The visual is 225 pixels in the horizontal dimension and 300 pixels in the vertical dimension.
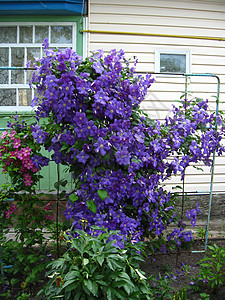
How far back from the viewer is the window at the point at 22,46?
14.3 ft

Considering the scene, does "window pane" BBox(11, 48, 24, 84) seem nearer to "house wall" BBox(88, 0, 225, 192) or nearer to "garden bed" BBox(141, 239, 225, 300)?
"house wall" BBox(88, 0, 225, 192)

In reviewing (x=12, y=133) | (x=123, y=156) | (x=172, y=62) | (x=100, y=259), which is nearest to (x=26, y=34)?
(x=172, y=62)

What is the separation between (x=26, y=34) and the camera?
14.4 ft

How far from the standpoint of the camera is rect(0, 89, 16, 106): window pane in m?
4.38

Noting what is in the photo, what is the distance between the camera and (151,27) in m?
4.50

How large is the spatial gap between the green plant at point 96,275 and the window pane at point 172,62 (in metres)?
3.19

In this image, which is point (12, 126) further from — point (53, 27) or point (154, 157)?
point (53, 27)

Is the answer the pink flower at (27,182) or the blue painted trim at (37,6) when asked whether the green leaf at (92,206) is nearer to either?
the pink flower at (27,182)

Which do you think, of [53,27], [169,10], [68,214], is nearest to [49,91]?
[68,214]

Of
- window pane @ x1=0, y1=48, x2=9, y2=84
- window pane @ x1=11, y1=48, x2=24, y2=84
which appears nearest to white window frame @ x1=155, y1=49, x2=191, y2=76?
window pane @ x1=11, y1=48, x2=24, y2=84

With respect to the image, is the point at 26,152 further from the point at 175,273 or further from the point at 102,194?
the point at 175,273

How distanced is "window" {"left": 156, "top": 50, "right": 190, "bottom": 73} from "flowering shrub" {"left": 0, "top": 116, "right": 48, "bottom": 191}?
2.72m

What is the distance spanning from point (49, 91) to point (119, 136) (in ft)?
2.13

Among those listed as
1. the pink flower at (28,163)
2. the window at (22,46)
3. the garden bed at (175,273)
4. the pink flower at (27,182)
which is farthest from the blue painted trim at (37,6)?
the garden bed at (175,273)
